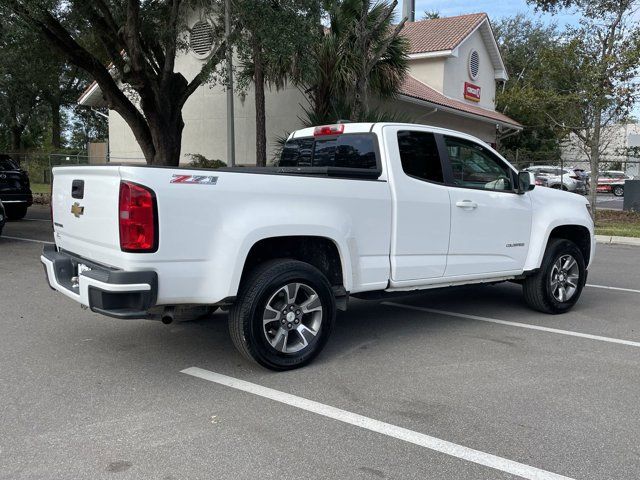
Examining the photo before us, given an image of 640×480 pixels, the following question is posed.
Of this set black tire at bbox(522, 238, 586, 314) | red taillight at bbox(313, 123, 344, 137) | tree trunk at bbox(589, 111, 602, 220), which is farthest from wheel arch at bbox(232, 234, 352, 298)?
tree trunk at bbox(589, 111, 602, 220)

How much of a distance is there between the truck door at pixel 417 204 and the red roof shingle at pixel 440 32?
67.2 feet

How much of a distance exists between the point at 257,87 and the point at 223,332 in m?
11.3

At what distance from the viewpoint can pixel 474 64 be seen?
2762 cm

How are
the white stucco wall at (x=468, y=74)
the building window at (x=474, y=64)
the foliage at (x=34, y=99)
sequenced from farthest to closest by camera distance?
the foliage at (x=34, y=99) < the building window at (x=474, y=64) < the white stucco wall at (x=468, y=74)

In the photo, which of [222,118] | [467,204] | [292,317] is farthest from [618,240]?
[222,118]

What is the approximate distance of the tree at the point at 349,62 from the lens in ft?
49.3

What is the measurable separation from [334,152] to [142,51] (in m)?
10.6

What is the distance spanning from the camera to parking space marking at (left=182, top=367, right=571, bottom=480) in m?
3.28

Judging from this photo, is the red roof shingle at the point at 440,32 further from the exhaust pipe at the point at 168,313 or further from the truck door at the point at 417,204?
the exhaust pipe at the point at 168,313

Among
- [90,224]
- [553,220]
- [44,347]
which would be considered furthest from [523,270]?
[44,347]

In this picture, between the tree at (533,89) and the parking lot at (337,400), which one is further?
the tree at (533,89)

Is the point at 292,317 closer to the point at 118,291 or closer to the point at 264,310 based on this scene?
the point at 264,310

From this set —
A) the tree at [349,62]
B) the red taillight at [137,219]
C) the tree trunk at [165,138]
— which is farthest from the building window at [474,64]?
the red taillight at [137,219]

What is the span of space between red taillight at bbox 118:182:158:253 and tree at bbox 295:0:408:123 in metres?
10.9
